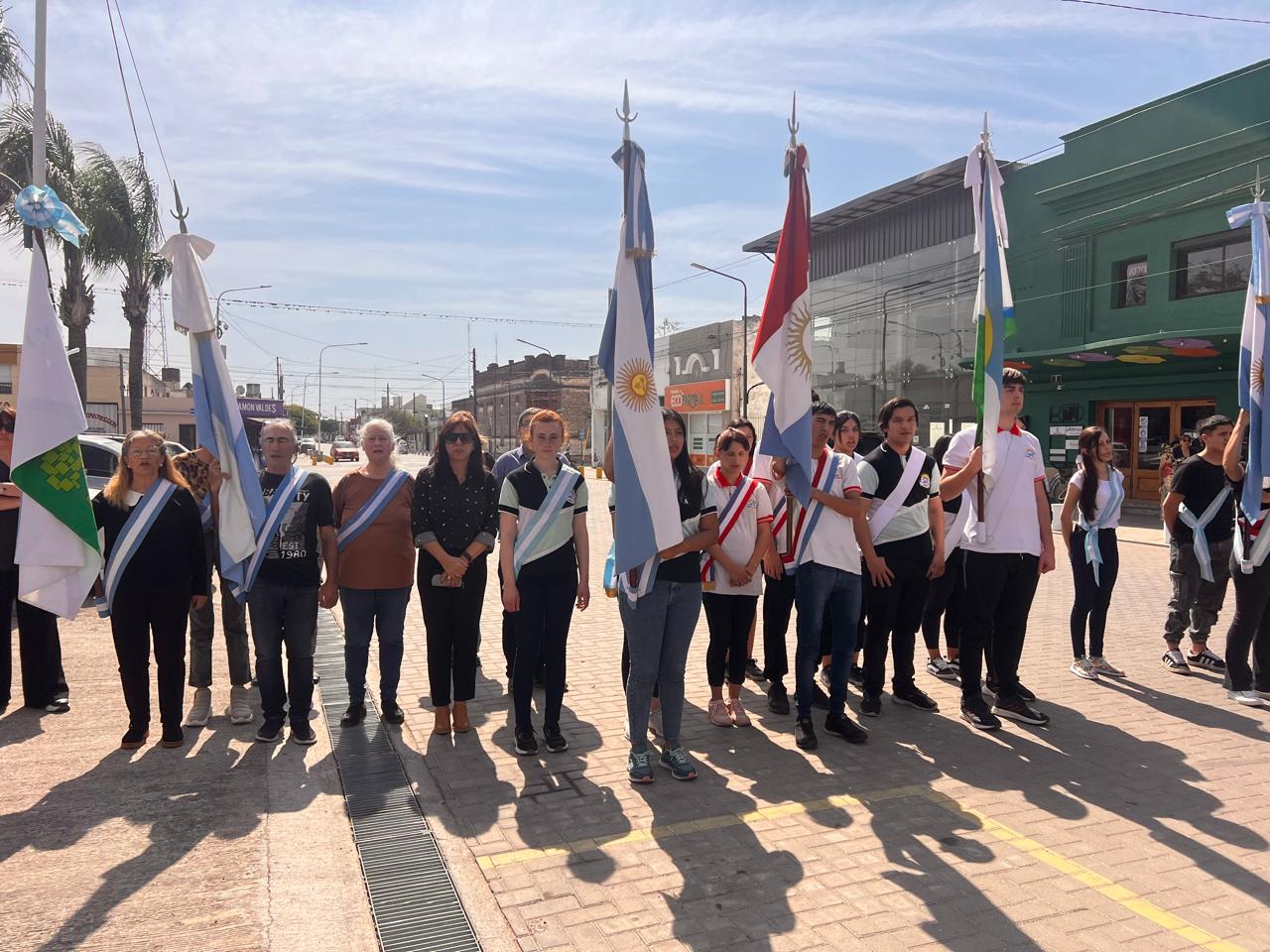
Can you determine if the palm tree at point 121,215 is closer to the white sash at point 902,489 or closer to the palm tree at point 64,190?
the palm tree at point 64,190

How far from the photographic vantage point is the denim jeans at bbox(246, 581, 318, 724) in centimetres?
533

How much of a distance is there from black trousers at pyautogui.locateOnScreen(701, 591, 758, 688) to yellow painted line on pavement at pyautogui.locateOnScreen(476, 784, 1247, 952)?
4.15ft

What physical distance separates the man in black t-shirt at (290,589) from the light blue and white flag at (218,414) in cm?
13

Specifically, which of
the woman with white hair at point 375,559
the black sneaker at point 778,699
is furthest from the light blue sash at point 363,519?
the black sneaker at point 778,699

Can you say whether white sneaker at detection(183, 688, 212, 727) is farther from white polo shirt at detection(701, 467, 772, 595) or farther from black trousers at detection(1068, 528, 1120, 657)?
black trousers at detection(1068, 528, 1120, 657)

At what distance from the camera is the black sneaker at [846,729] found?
5332 millimetres

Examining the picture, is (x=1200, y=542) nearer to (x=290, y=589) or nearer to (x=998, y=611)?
(x=998, y=611)

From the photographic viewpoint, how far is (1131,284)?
22016mm

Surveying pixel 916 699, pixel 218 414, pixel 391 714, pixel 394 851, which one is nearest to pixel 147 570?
pixel 218 414

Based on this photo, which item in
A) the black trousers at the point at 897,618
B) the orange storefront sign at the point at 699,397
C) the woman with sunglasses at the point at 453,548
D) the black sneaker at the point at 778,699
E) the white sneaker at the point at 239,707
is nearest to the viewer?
the woman with sunglasses at the point at 453,548

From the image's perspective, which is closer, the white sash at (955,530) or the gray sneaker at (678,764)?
the gray sneaker at (678,764)

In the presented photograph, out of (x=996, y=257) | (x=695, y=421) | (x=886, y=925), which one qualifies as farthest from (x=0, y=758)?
(x=695, y=421)

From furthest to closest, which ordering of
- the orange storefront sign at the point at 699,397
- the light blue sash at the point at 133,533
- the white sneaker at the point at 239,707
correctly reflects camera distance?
the orange storefront sign at the point at 699,397 < the white sneaker at the point at 239,707 < the light blue sash at the point at 133,533

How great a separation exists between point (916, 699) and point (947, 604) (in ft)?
4.13
